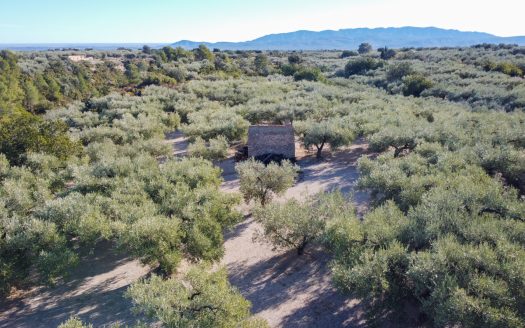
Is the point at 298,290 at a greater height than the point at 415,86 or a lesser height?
lesser

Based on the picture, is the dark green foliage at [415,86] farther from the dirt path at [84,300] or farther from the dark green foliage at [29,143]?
the dirt path at [84,300]

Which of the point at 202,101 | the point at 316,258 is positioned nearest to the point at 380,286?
the point at 316,258

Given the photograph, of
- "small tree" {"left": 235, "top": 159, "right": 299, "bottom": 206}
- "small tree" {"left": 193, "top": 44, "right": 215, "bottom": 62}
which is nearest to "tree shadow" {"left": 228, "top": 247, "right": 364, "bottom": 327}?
"small tree" {"left": 235, "top": 159, "right": 299, "bottom": 206}

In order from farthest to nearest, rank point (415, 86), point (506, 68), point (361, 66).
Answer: point (361, 66) → point (506, 68) → point (415, 86)

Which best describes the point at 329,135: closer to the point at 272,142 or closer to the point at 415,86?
the point at 272,142

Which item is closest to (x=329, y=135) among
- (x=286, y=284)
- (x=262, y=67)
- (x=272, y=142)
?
(x=272, y=142)

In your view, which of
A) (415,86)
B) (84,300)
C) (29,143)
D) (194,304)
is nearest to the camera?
(194,304)

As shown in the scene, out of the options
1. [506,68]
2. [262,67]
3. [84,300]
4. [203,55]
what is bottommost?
[84,300]

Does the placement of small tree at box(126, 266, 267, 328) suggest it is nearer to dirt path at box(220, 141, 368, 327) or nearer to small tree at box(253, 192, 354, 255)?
dirt path at box(220, 141, 368, 327)
